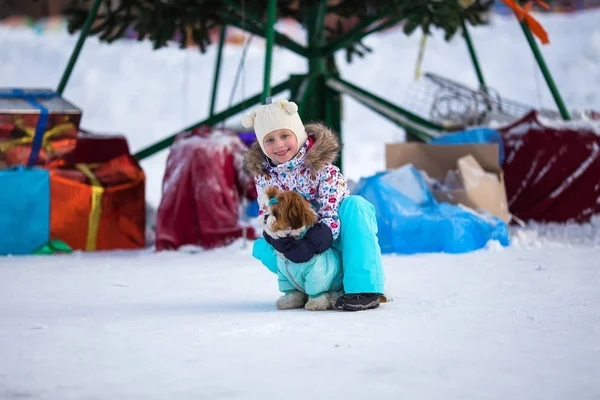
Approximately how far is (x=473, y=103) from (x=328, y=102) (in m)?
1.08

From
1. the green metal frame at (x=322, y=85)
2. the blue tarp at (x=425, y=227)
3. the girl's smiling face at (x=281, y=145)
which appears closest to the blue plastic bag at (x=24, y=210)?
the green metal frame at (x=322, y=85)

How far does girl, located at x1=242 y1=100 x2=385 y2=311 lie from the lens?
2924mm

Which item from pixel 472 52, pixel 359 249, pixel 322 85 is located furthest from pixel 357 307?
pixel 472 52

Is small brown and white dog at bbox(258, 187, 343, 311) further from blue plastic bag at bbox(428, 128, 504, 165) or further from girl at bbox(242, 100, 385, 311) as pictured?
blue plastic bag at bbox(428, 128, 504, 165)

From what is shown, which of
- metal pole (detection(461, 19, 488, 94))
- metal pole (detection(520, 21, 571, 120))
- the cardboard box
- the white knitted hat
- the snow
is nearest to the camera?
the snow

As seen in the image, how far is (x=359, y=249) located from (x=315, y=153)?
319 millimetres

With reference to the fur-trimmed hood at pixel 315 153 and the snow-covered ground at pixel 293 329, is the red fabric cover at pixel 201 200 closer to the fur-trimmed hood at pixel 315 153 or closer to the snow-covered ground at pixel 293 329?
the snow-covered ground at pixel 293 329

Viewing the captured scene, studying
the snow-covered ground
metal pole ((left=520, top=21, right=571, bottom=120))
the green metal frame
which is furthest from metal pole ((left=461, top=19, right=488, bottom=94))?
the snow-covered ground

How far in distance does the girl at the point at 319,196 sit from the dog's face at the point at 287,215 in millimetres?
35

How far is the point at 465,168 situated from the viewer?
5.09m

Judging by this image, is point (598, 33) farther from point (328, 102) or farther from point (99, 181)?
point (99, 181)

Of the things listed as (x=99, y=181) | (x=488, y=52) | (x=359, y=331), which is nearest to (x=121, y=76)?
(x=488, y=52)

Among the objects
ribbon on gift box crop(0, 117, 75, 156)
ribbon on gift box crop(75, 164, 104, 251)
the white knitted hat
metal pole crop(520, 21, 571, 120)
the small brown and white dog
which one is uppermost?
metal pole crop(520, 21, 571, 120)

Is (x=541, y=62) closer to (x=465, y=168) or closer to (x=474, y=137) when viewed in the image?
(x=474, y=137)
